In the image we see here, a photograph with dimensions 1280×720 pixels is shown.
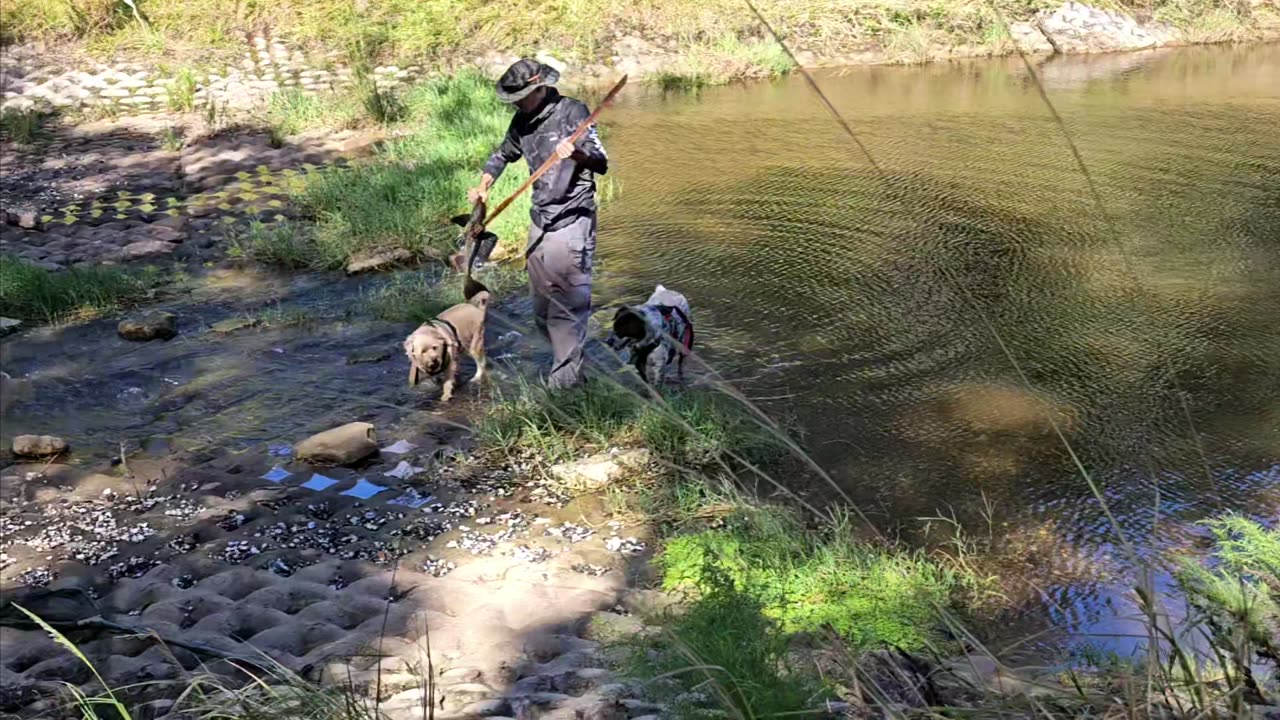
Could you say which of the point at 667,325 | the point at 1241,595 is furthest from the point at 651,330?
the point at 1241,595

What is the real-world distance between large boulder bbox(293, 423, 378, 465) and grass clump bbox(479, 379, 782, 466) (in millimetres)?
584

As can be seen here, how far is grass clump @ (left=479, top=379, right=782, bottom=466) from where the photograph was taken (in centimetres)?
605

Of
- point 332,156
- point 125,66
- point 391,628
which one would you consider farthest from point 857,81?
point 391,628

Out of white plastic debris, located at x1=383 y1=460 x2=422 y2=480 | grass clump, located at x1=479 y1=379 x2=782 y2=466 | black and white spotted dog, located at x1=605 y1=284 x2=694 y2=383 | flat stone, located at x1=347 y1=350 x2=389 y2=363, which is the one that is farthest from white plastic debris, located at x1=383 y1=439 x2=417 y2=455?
flat stone, located at x1=347 y1=350 x2=389 y2=363

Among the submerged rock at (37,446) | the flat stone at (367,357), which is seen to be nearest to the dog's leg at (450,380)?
the flat stone at (367,357)

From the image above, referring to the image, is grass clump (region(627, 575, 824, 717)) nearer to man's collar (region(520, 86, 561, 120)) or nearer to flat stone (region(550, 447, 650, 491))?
flat stone (region(550, 447, 650, 491))

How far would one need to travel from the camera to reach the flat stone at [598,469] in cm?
588

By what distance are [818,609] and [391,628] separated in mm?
1576

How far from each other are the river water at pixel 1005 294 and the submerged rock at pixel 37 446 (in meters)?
3.66

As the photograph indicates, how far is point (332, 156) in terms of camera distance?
1306cm

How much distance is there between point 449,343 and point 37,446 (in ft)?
7.19

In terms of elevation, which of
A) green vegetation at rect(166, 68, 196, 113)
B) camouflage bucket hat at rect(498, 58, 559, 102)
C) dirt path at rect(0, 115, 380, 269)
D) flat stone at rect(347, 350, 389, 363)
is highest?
camouflage bucket hat at rect(498, 58, 559, 102)

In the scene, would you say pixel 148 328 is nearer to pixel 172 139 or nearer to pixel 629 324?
pixel 629 324

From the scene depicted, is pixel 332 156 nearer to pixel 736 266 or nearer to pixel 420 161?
pixel 420 161
